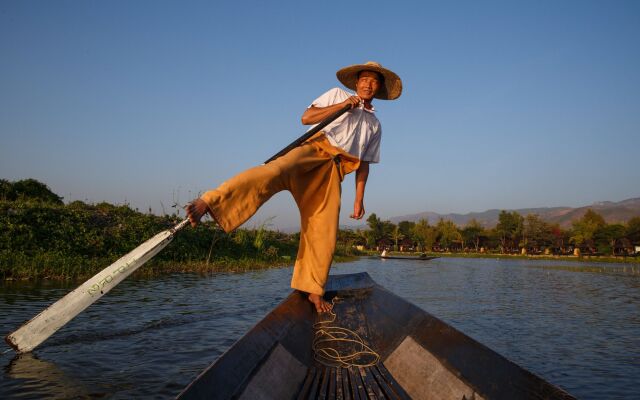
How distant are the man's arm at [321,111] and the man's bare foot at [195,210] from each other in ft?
4.27

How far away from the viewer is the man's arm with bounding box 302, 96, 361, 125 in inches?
127

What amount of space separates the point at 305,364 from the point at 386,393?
1.69 feet

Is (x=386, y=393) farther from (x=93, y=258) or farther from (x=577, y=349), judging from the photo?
(x=93, y=258)

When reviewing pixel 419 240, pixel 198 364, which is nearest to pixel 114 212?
pixel 198 364

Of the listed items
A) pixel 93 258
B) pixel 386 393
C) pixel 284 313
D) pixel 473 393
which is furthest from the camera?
pixel 93 258

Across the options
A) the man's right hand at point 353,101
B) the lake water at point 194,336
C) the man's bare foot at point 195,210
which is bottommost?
the lake water at point 194,336

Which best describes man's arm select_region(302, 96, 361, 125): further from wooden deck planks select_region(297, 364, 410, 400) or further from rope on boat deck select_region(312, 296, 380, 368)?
wooden deck planks select_region(297, 364, 410, 400)

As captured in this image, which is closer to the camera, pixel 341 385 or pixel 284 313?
pixel 341 385

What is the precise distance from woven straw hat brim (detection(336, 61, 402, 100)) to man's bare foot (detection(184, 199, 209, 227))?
5.70 ft

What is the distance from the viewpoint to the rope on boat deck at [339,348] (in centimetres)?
257

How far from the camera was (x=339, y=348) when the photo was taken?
2754 millimetres

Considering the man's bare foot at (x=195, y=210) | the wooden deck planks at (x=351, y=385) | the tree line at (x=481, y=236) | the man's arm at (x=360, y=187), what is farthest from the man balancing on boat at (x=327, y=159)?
the tree line at (x=481, y=236)

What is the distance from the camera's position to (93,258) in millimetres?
8883

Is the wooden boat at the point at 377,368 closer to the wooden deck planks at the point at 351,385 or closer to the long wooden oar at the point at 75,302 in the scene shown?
the wooden deck planks at the point at 351,385
